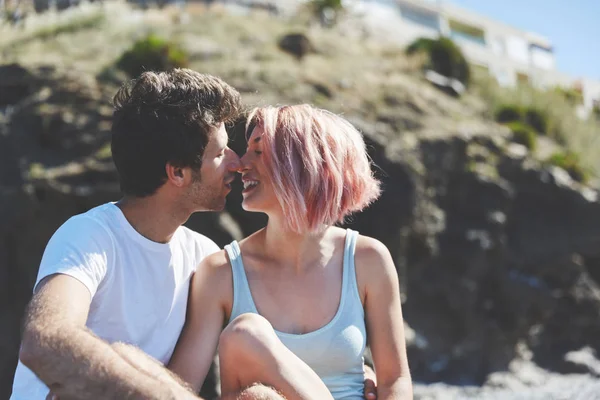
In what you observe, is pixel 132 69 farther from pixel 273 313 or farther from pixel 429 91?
pixel 273 313

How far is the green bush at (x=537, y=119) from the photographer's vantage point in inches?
758

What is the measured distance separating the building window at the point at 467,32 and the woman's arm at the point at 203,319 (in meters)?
45.2

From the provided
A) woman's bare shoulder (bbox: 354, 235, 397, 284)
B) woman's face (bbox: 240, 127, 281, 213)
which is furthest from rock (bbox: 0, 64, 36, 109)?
woman's bare shoulder (bbox: 354, 235, 397, 284)

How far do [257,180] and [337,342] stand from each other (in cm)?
79

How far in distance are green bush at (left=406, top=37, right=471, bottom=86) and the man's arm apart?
1792 cm

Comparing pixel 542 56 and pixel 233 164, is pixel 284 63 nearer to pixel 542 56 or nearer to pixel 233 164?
pixel 233 164

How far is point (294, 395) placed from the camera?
2516 millimetres

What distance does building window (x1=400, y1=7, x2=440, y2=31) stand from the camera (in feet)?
138

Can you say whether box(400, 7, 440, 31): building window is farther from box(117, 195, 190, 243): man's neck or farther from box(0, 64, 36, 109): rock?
box(117, 195, 190, 243): man's neck

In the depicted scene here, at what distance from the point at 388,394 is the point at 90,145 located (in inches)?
326

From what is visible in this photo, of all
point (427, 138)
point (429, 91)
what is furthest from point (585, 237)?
point (429, 91)

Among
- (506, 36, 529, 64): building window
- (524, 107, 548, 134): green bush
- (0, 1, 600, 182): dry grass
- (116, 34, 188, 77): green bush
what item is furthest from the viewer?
(506, 36, 529, 64): building window

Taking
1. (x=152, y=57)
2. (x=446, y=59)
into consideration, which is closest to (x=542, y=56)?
(x=446, y=59)

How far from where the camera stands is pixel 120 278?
2.76 meters
